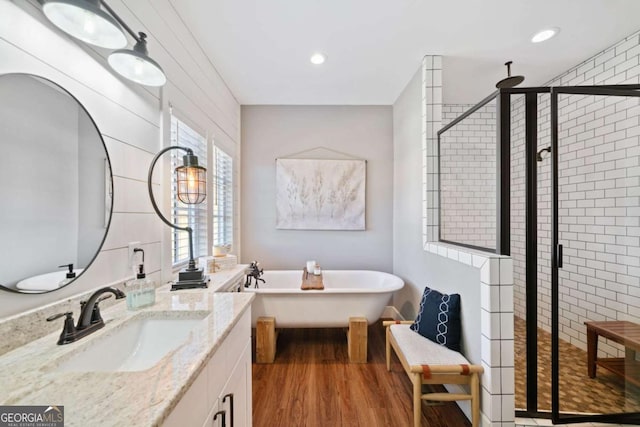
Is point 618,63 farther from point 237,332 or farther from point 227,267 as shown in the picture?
point 227,267

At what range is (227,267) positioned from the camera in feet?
6.45

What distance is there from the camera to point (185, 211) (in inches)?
71.9

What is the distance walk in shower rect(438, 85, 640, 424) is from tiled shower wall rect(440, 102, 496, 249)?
25.0 inches

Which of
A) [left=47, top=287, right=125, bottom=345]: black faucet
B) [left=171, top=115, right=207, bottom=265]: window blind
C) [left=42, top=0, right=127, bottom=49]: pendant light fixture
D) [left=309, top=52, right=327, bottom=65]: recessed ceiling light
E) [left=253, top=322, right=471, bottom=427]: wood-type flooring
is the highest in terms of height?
[left=309, top=52, right=327, bottom=65]: recessed ceiling light

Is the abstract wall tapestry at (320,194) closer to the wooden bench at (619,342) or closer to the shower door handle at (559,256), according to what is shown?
the shower door handle at (559,256)

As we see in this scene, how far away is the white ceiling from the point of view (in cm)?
162

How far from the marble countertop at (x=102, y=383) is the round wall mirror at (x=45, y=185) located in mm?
232

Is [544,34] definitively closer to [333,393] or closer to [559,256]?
[559,256]

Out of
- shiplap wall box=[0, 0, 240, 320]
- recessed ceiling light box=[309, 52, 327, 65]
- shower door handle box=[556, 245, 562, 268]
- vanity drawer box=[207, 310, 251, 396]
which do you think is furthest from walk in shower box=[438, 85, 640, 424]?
shiplap wall box=[0, 0, 240, 320]

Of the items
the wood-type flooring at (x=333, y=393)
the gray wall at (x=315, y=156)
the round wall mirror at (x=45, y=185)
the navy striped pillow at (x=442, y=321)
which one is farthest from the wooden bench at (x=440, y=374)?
the round wall mirror at (x=45, y=185)

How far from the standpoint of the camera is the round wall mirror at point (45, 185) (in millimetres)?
717

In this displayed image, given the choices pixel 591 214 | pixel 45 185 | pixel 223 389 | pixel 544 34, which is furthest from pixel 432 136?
pixel 45 185

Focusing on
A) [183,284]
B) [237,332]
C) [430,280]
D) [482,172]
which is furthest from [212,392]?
[482,172]

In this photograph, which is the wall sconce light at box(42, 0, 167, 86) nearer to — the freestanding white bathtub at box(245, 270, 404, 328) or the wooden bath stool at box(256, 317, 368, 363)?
the freestanding white bathtub at box(245, 270, 404, 328)
